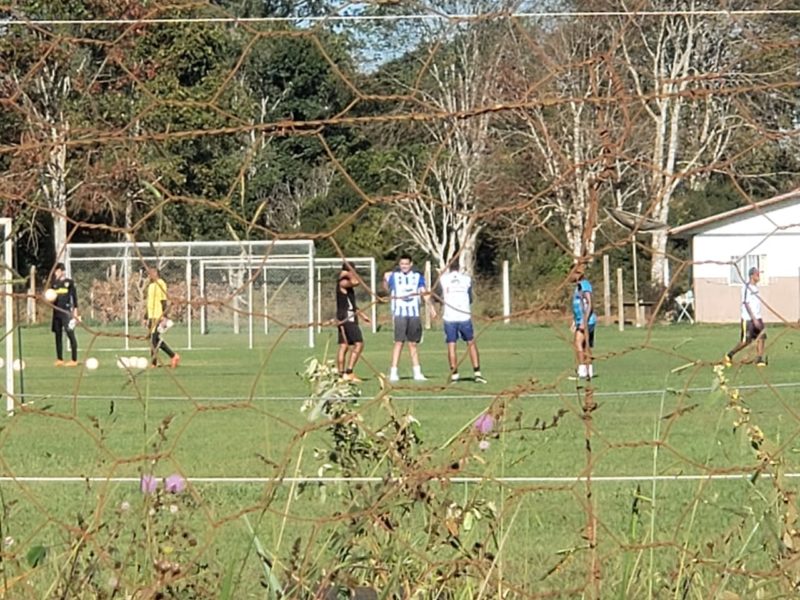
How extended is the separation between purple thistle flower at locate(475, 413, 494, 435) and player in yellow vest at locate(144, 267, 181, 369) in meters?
0.72

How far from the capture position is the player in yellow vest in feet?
11.9

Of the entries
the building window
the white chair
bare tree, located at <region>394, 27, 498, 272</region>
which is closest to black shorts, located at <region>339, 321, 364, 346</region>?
bare tree, located at <region>394, 27, 498, 272</region>

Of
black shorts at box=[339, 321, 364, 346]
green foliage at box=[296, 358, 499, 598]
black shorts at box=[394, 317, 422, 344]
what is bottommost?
black shorts at box=[394, 317, 422, 344]

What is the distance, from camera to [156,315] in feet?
12.1

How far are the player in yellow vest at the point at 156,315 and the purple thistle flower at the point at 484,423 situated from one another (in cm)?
72

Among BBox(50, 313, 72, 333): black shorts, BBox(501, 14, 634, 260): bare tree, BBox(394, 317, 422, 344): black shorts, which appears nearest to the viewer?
BBox(501, 14, 634, 260): bare tree

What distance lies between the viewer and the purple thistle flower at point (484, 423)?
3621 millimetres

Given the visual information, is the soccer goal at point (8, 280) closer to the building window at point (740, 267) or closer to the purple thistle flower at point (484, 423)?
the purple thistle flower at point (484, 423)

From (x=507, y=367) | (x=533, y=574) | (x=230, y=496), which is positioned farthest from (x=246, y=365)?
(x=533, y=574)

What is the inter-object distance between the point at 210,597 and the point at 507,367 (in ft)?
65.3

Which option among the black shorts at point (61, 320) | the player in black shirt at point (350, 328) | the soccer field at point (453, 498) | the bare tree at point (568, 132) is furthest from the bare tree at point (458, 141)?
the black shorts at point (61, 320)

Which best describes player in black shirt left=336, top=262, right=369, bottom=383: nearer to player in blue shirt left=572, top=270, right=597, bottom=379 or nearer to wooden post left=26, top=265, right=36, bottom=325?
player in blue shirt left=572, top=270, right=597, bottom=379

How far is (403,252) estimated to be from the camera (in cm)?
1518

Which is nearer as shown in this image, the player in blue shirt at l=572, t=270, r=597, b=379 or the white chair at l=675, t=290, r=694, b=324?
the player in blue shirt at l=572, t=270, r=597, b=379
